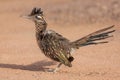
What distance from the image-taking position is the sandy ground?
456 inches

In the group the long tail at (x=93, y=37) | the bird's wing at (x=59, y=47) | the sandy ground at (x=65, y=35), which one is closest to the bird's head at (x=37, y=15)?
the bird's wing at (x=59, y=47)

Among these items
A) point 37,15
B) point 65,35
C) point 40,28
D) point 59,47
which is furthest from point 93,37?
point 65,35

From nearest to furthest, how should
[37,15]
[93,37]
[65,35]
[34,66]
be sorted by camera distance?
[93,37] → [37,15] → [34,66] → [65,35]

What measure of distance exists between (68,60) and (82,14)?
329 inches

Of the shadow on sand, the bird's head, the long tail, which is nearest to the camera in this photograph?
the long tail

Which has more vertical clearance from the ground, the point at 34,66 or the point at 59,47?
the point at 59,47

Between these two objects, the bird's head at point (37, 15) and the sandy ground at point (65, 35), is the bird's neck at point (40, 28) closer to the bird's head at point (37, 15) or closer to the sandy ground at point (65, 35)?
the bird's head at point (37, 15)

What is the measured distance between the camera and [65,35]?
659 inches

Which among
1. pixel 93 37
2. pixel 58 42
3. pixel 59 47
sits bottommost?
pixel 59 47

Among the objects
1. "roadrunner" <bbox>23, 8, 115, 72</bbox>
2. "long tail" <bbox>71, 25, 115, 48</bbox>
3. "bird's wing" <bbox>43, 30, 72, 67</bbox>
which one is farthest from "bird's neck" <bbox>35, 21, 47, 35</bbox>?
"long tail" <bbox>71, 25, 115, 48</bbox>

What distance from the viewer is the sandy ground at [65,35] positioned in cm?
1157

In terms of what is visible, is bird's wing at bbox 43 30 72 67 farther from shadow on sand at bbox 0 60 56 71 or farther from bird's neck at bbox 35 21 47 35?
shadow on sand at bbox 0 60 56 71

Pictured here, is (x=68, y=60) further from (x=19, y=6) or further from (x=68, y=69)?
(x=19, y=6)

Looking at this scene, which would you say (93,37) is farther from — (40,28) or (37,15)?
(37,15)
